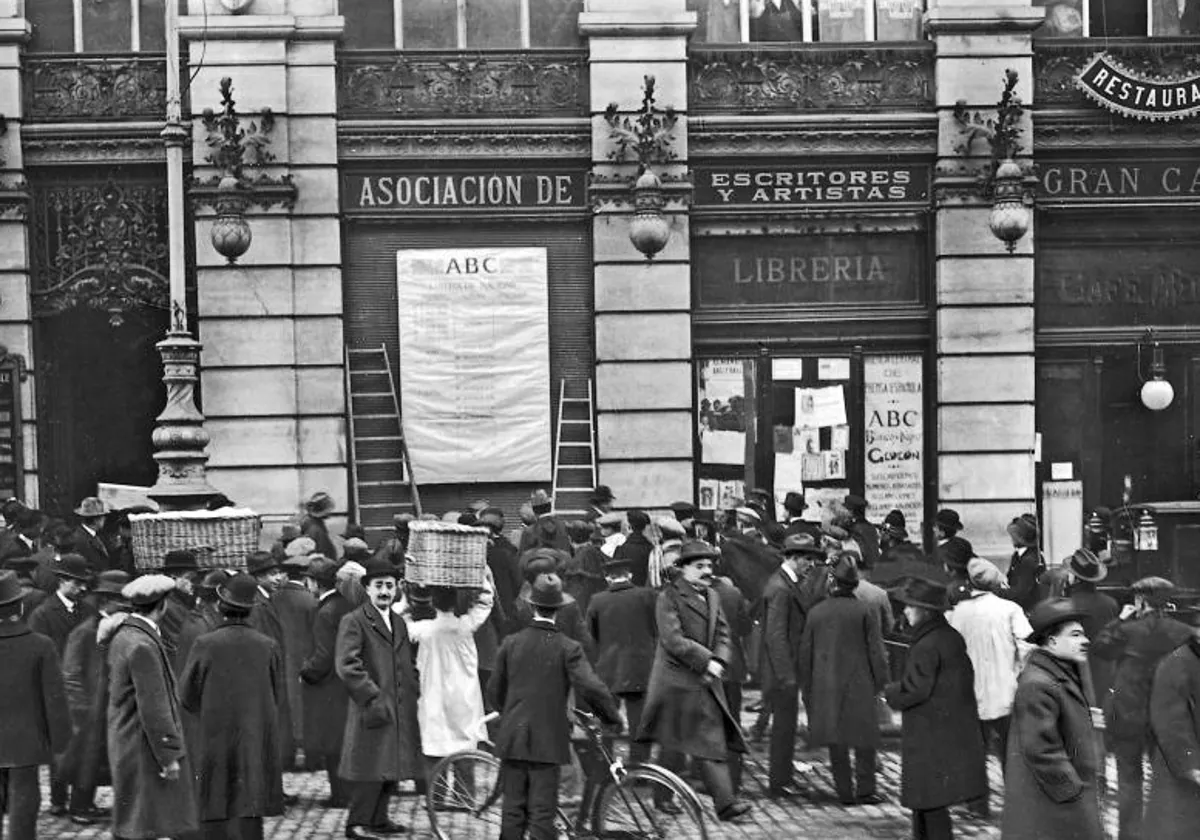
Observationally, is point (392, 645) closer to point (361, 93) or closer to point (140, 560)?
point (140, 560)

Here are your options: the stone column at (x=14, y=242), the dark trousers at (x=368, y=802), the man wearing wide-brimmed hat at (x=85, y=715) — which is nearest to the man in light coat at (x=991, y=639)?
the dark trousers at (x=368, y=802)

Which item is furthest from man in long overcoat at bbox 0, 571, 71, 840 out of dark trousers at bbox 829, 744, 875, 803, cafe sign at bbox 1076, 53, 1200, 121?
cafe sign at bbox 1076, 53, 1200, 121

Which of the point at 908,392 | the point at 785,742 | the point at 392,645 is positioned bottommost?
the point at 785,742

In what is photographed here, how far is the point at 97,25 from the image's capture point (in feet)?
71.1

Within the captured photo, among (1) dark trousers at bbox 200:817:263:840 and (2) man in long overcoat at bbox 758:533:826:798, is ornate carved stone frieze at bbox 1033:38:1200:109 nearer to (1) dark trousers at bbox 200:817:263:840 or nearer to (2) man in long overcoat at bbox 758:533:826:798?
(2) man in long overcoat at bbox 758:533:826:798

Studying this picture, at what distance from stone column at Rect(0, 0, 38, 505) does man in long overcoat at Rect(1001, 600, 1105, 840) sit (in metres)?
14.9

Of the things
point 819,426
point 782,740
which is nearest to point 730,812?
point 782,740

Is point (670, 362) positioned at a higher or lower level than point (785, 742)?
higher

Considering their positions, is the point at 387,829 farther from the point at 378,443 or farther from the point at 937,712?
the point at 378,443

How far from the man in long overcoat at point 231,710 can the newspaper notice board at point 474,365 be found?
10723 mm

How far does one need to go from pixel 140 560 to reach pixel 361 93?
9.27 metres

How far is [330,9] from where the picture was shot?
21.4 meters

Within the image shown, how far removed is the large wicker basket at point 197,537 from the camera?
44.8 feet

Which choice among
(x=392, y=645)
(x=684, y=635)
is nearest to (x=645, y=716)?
Result: (x=684, y=635)
